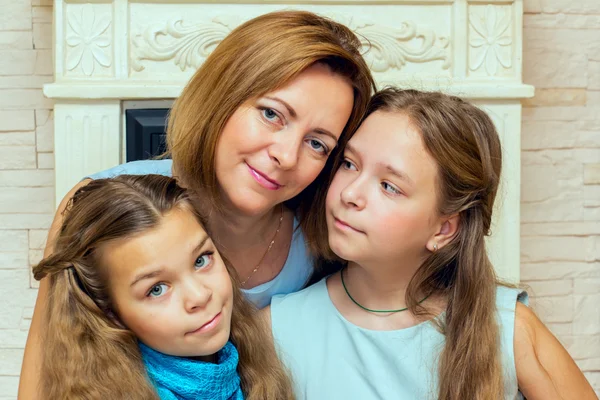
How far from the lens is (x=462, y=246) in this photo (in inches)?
55.6

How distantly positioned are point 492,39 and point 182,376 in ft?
3.89

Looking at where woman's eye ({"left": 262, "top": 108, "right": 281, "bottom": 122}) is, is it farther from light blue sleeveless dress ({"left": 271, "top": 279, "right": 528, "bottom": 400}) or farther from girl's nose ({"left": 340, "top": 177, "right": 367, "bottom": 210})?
light blue sleeveless dress ({"left": 271, "top": 279, "right": 528, "bottom": 400})

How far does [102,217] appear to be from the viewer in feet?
3.88

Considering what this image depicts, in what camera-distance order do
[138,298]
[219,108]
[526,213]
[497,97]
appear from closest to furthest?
1. [138,298]
2. [219,108]
3. [497,97]
4. [526,213]

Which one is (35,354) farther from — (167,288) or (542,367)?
(542,367)

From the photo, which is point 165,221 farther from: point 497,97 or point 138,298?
point 497,97

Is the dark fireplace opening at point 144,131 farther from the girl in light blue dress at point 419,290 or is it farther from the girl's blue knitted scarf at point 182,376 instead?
the girl's blue knitted scarf at point 182,376

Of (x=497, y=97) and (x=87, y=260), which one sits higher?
(x=497, y=97)

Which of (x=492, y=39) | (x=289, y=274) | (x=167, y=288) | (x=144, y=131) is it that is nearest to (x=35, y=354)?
A: (x=167, y=288)

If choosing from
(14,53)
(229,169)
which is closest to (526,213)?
(229,169)

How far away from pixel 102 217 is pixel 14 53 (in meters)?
0.98

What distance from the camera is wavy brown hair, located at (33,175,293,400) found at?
1.18 metres

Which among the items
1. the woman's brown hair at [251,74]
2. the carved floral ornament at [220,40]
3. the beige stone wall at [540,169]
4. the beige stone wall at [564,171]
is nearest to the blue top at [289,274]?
the woman's brown hair at [251,74]

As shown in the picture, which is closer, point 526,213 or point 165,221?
point 165,221
